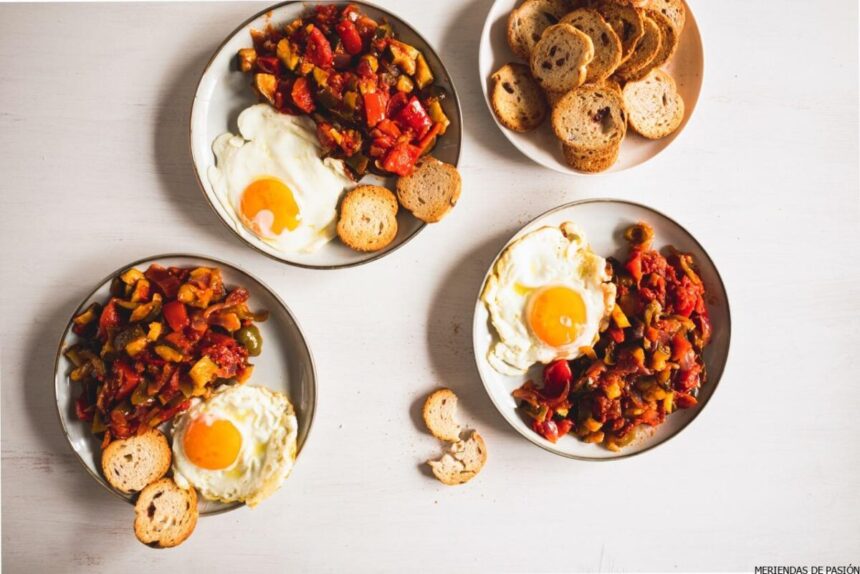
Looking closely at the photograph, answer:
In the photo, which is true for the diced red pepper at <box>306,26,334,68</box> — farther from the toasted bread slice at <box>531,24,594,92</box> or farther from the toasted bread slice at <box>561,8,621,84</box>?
the toasted bread slice at <box>561,8,621,84</box>

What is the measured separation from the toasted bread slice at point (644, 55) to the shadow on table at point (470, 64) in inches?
31.4

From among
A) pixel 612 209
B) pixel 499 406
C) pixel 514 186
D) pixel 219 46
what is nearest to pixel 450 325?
pixel 499 406

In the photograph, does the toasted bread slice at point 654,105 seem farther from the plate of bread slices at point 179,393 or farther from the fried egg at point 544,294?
the plate of bread slices at point 179,393

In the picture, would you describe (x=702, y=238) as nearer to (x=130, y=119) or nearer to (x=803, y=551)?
(x=803, y=551)

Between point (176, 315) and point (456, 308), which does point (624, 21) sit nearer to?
point (456, 308)

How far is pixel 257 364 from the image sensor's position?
3646mm

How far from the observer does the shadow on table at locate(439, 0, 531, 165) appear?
12.4 ft

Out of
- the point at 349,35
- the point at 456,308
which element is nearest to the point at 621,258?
the point at 456,308

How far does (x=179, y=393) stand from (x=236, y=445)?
44 cm

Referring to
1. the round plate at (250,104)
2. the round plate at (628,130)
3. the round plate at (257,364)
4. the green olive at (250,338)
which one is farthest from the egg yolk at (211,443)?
the round plate at (628,130)

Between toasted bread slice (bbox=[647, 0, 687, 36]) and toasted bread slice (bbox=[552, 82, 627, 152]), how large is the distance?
57 centimetres

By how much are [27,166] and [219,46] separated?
1.47 metres

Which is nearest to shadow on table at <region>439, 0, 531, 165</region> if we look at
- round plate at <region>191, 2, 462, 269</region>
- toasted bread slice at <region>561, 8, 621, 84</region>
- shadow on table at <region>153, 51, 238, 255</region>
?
round plate at <region>191, 2, 462, 269</region>

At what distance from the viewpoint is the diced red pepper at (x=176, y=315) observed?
10.8ft
